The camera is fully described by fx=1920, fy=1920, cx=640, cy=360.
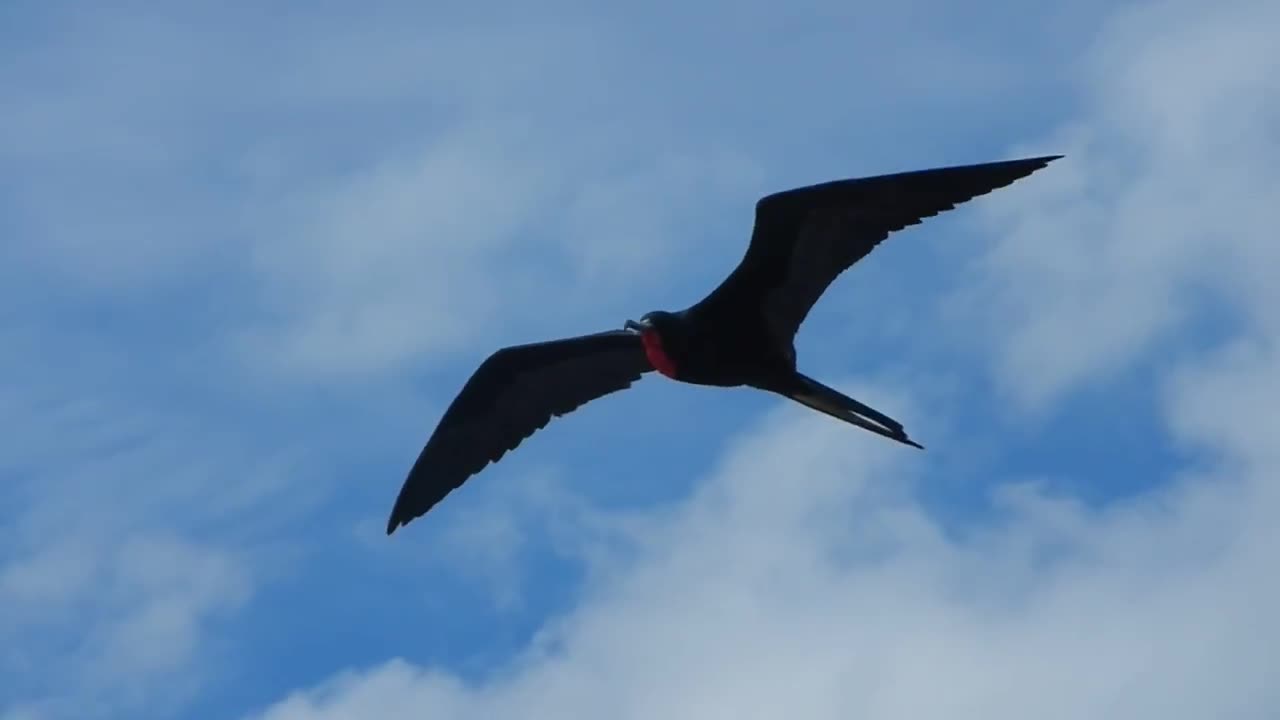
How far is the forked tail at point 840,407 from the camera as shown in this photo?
10.6 m

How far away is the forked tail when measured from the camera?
10.6 metres

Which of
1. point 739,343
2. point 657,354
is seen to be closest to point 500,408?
point 657,354

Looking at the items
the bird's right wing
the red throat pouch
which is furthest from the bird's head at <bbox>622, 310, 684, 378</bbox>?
the bird's right wing

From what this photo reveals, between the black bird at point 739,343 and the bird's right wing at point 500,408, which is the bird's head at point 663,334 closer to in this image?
the black bird at point 739,343

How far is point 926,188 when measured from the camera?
33.6ft

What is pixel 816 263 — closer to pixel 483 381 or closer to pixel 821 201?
pixel 821 201

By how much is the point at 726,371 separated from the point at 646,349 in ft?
1.70

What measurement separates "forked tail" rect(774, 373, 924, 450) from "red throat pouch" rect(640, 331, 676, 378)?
2.26 ft

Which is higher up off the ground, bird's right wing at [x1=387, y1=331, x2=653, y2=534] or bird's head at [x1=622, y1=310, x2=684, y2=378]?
bird's right wing at [x1=387, y1=331, x2=653, y2=534]

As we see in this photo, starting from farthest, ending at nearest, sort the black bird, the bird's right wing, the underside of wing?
the bird's right wing → the black bird → the underside of wing

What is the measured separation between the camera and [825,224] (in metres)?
10.8

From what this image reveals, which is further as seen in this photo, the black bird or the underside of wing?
the black bird

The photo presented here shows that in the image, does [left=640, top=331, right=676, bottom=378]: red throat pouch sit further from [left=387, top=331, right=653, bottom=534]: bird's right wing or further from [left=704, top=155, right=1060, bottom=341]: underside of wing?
[left=387, top=331, right=653, bottom=534]: bird's right wing

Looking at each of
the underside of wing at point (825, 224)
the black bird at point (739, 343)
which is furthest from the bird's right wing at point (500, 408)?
the underside of wing at point (825, 224)
